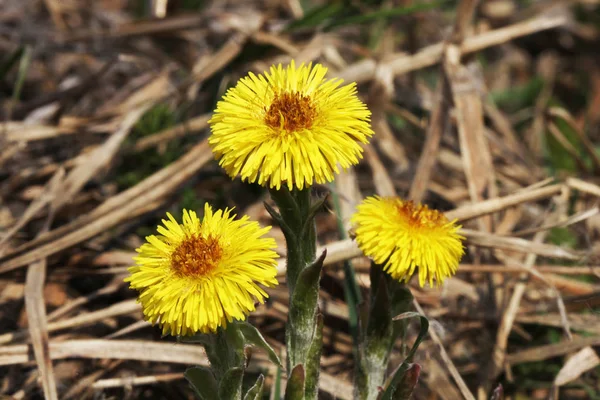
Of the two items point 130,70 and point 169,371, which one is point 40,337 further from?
point 130,70

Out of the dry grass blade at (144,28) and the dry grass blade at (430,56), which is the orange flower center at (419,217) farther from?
the dry grass blade at (144,28)

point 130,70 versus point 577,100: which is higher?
point 130,70

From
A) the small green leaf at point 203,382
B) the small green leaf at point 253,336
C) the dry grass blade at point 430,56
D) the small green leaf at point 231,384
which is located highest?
the dry grass blade at point 430,56

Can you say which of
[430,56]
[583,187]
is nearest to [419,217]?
[583,187]

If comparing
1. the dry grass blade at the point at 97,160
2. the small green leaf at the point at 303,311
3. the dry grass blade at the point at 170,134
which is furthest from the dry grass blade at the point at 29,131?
the small green leaf at the point at 303,311

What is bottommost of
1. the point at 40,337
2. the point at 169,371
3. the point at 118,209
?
the point at 169,371

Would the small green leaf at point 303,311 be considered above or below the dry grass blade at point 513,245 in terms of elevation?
below

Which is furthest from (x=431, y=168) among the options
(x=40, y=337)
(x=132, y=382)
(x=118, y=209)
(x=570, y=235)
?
(x=40, y=337)
